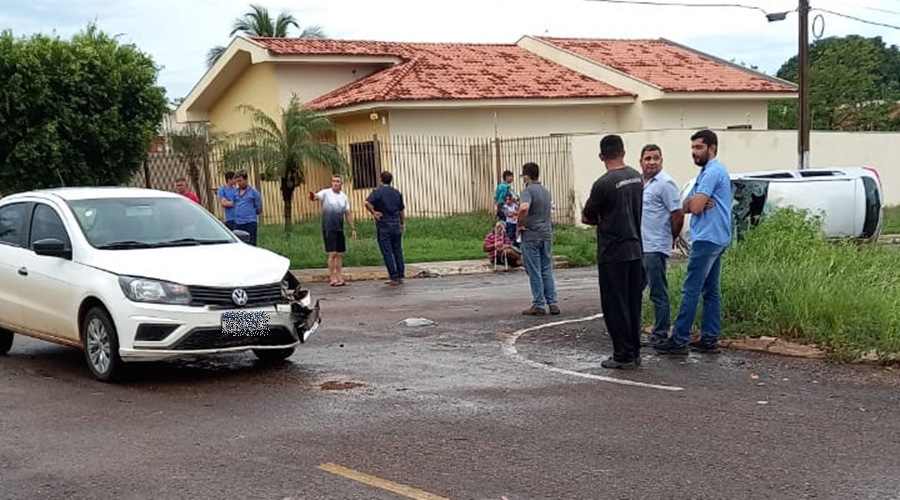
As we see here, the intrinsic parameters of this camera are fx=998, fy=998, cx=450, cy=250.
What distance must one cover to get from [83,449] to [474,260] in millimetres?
13746

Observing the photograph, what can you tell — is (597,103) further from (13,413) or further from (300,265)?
(13,413)

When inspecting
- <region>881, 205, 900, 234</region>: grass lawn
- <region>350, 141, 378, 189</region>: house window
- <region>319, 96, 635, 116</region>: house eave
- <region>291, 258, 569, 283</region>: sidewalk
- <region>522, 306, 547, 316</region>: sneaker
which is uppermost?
<region>319, 96, 635, 116</region>: house eave

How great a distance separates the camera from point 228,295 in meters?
7.84

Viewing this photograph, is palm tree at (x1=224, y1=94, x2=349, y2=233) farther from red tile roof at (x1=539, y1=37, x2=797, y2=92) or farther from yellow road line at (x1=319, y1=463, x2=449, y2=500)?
yellow road line at (x1=319, y1=463, x2=449, y2=500)

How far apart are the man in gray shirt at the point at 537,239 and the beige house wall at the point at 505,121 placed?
1477 centimetres

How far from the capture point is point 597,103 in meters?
28.8

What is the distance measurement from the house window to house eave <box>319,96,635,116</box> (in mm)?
951

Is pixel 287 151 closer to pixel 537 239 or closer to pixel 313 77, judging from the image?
pixel 313 77

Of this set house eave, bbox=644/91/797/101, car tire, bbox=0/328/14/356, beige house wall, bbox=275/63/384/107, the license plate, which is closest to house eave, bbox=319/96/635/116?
house eave, bbox=644/91/797/101

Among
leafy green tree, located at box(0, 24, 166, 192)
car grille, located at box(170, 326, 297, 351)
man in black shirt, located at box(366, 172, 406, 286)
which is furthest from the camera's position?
leafy green tree, located at box(0, 24, 166, 192)

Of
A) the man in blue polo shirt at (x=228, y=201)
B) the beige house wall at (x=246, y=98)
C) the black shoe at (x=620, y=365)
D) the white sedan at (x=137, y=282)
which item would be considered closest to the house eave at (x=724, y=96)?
the beige house wall at (x=246, y=98)

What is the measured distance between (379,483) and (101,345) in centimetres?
381

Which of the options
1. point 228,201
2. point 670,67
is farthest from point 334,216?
point 670,67

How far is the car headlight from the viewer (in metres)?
7.70
